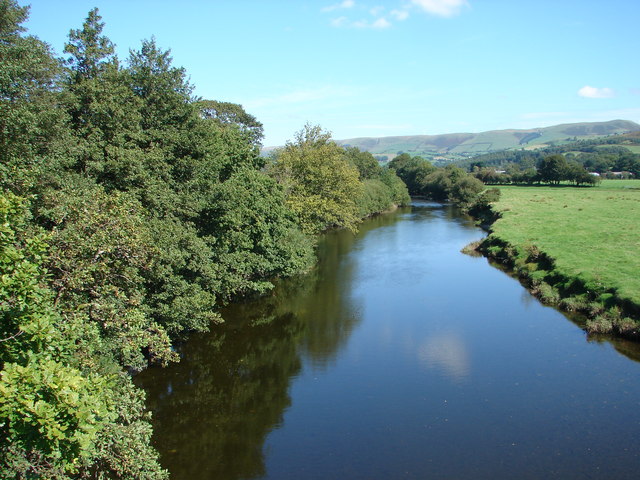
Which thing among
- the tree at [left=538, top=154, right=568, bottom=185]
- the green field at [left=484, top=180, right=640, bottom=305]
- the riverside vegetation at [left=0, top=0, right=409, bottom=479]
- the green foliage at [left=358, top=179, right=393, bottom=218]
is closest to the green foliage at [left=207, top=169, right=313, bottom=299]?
the riverside vegetation at [left=0, top=0, right=409, bottom=479]

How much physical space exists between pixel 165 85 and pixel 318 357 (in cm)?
1585

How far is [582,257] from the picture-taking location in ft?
110

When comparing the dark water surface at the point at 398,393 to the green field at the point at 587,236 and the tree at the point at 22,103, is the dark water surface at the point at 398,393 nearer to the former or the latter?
the green field at the point at 587,236

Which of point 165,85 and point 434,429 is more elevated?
point 165,85

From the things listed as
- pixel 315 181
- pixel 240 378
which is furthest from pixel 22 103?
pixel 315 181

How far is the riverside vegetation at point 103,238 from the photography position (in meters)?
8.06

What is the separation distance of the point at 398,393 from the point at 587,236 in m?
30.5

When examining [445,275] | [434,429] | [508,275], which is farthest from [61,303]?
[508,275]

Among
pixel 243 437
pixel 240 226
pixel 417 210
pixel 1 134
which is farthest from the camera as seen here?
pixel 417 210

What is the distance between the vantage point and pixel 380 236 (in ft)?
188

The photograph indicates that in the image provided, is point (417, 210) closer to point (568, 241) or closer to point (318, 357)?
point (568, 241)

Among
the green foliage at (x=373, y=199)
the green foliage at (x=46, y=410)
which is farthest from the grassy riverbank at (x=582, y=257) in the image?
the green foliage at (x=46, y=410)

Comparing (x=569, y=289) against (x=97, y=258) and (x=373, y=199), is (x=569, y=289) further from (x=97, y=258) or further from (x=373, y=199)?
(x=373, y=199)

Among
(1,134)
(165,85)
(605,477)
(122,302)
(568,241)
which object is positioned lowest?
(605,477)
